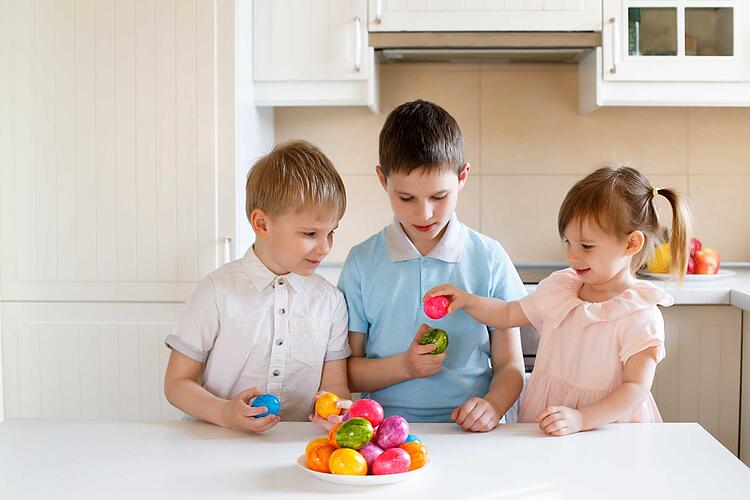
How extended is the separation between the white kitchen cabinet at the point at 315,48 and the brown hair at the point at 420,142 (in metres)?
0.92

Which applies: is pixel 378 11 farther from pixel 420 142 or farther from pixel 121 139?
pixel 420 142

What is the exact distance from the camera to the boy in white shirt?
1.42 meters

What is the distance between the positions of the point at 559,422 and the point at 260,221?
2.02 feet

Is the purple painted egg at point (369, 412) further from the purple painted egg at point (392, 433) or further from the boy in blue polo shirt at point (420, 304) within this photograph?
the boy in blue polo shirt at point (420, 304)

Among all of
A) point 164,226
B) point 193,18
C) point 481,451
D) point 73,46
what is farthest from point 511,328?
point 73,46


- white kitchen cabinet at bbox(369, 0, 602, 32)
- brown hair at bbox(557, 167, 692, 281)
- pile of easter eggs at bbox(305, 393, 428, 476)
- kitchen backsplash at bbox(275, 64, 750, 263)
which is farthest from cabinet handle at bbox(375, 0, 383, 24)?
pile of easter eggs at bbox(305, 393, 428, 476)

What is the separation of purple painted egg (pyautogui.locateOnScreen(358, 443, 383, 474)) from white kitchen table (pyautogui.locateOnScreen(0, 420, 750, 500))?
0.10 feet

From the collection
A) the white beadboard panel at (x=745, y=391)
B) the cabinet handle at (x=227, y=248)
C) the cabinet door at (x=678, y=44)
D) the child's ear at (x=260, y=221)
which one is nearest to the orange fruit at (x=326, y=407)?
the child's ear at (x=260, y=221)

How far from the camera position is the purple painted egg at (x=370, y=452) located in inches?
39.2

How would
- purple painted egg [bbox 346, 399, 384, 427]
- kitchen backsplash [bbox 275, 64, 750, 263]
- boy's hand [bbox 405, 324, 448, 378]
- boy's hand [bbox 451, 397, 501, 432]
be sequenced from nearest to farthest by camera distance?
1. purple painted egg [bbox 346, 399, 384, 427]
2. boy's hand [bbox 451, 397, 501, 432]
3. boy's hand [bbox 405, 324, 448, 378]
4. kitchen backsplash [bbox 275, 64, 750, 263]

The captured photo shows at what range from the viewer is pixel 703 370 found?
2.31m

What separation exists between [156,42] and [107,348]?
852mm

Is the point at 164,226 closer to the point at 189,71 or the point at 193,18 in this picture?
the point at 189,71

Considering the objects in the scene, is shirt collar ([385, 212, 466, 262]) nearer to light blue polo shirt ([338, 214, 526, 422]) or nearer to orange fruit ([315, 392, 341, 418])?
light blue polo shirt ([338, 214, 526, 422])
